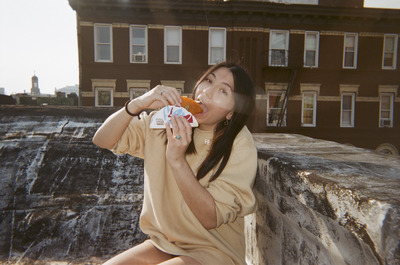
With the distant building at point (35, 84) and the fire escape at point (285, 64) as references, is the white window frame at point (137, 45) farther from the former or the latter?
the distant building at point (35, 84)

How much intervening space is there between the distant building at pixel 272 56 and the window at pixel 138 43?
0.20 feet

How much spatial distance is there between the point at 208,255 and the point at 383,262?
2.99 feet

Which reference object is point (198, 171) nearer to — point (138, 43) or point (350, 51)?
point (138, 43)

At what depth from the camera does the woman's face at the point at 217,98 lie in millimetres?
1846

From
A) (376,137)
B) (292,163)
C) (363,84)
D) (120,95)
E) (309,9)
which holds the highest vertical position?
(309,9)

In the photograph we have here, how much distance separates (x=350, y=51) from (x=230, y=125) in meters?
19.2

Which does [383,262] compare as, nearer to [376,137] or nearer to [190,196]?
[190,196]

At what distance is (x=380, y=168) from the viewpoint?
1305 millimetres

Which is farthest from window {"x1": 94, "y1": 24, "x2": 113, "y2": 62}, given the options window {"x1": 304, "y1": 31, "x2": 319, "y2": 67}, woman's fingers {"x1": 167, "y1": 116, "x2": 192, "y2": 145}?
woman's fingers {"x1": 167, "y1": 116, "x2": 192, "y2": 145}

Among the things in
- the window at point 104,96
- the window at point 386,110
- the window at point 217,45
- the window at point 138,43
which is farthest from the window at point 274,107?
the window at point 104,96

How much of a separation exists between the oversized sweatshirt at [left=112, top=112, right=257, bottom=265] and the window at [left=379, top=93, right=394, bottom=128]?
20.1 m

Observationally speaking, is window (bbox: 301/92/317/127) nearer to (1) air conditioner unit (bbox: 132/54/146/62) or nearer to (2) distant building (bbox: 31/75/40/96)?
(1) air conditioner unit (bbox: 132/54/146/62)

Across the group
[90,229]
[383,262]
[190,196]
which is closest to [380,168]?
[383,262]

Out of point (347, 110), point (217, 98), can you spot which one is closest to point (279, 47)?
point (347, 110)
